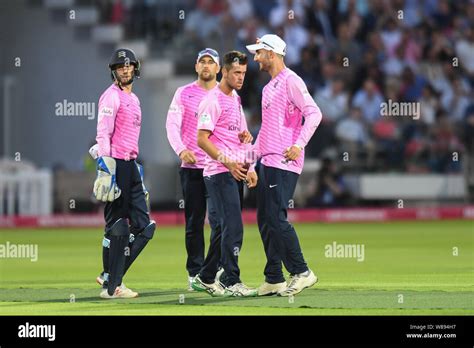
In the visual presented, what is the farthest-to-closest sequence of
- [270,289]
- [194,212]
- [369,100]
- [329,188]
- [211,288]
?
[369,100]
[329,188]
[194,212]
[211,288]
[270,289]

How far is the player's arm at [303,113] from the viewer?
12.4 metres

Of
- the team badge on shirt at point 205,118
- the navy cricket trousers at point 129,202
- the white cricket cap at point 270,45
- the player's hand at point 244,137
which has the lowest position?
the navy cricket trousers at point 129,202

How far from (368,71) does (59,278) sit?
14.2m

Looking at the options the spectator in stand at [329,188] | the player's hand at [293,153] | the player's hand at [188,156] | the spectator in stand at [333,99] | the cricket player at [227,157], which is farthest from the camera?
the spectator in stand at [333,99]

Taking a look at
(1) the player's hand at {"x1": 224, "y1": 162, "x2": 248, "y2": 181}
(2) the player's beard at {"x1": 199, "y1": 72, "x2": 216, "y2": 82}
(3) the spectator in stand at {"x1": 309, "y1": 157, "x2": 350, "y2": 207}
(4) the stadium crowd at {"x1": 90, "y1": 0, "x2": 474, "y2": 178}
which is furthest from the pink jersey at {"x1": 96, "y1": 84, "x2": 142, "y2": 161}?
(4) the stadium crowd at {"x1": 90, "y1": 0, "x2": 474, "y2": 178}

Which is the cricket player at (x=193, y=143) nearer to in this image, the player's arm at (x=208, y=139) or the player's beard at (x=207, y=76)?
the player's beard at (x=207, y=76)

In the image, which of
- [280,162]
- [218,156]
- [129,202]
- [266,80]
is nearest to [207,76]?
[218,156]

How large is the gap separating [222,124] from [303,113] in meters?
0.79

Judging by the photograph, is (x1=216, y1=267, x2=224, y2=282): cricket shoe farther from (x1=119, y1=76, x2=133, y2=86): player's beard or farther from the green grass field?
(x1=119, y1=76, x2=133, y2=86): player's beard

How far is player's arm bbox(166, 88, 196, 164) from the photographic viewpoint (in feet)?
43.6

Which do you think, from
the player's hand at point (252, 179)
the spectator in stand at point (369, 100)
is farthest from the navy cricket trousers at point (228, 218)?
the spectator in stand at point (369, 100)

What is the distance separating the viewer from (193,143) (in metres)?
13.8

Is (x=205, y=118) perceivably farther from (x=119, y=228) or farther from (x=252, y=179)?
(x=119, y=228)
